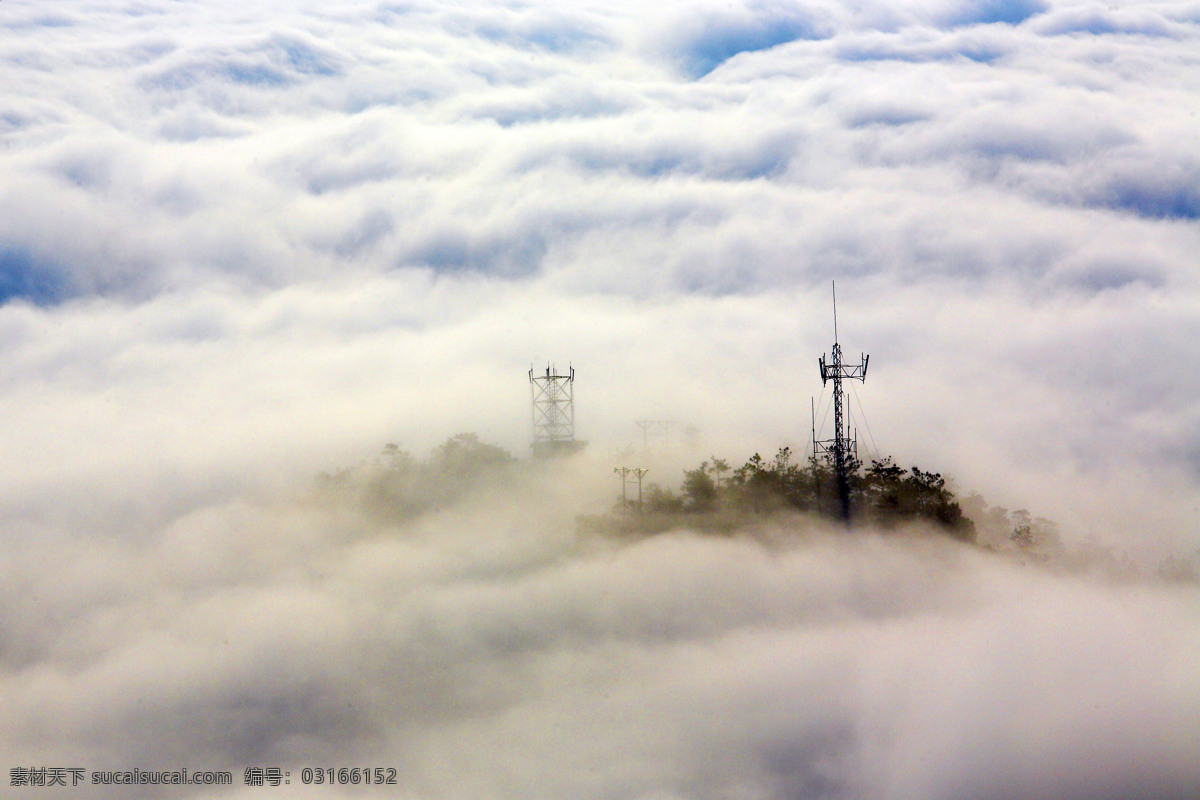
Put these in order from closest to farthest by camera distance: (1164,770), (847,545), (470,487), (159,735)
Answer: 1. (1164,770)
2. (847,545)
3. (159,735)
4. (470,487)

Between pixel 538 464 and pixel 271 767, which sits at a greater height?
pixel 538 464

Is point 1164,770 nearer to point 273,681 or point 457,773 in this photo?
point 457,773

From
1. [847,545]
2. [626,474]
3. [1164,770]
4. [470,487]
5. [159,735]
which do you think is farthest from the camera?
[470,487]

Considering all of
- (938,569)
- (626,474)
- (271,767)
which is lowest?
(271,767)

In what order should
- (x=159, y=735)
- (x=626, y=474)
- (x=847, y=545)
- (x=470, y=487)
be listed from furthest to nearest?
(x=470, y=487) < (x=159, y=735) < (x=626, y=474) < (x=847, y=545)

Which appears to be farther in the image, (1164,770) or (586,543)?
(586,543)

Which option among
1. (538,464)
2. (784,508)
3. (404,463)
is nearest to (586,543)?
(538,464)

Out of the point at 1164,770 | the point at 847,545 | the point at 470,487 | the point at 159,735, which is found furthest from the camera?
the point at 470,487

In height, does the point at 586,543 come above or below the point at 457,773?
above

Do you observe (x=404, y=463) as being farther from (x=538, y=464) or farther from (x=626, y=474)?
(x=626, y=474)

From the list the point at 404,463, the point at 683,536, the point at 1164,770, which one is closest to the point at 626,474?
the point at 683,536
